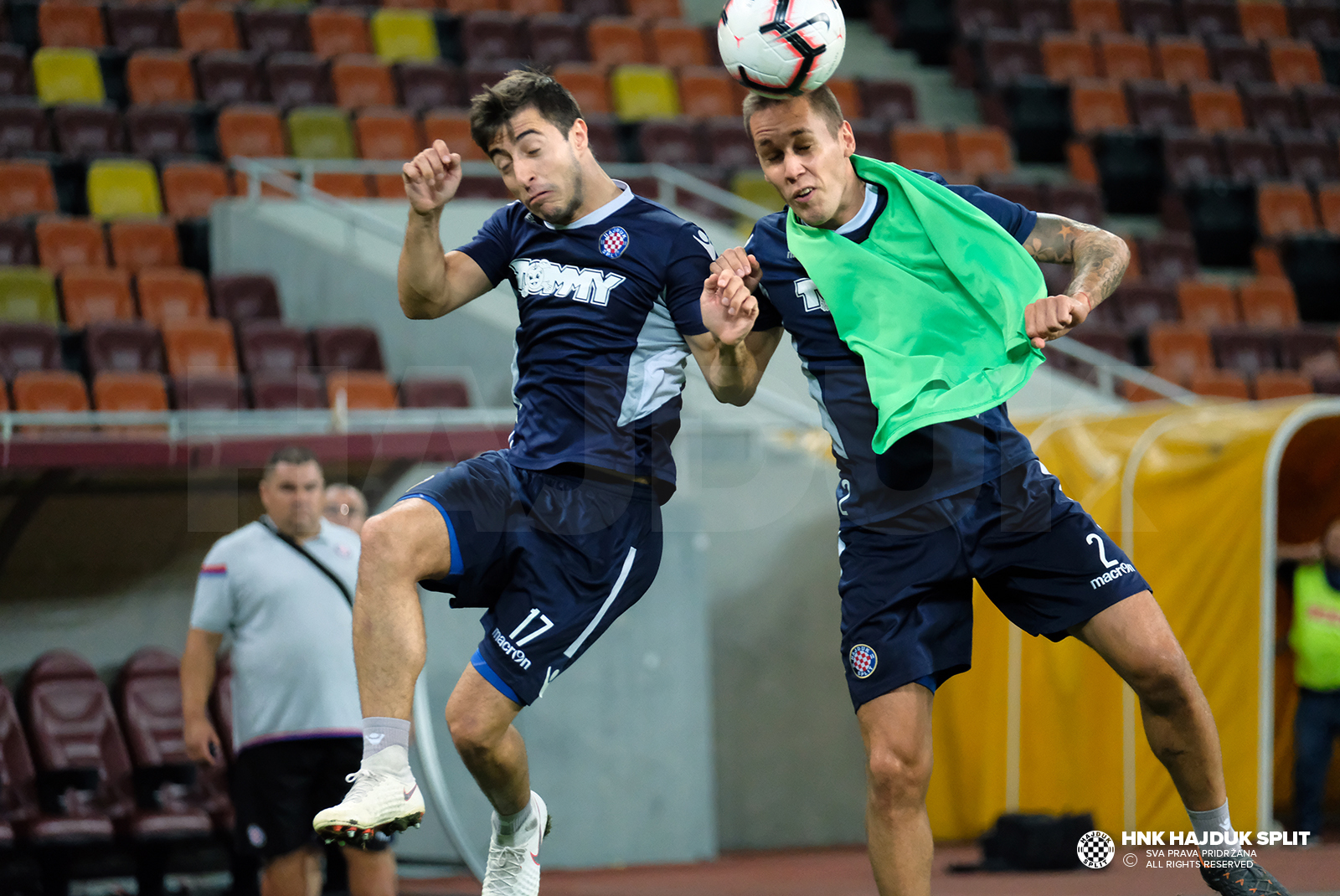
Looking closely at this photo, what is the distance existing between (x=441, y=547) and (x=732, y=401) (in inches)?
42.3

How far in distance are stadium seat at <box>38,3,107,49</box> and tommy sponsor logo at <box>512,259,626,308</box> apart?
12.7 meters

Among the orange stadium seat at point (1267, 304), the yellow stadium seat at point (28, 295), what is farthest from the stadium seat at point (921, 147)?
the yellow stadium seat at point (28, 295)

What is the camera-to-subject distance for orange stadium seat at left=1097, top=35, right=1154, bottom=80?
64.0 ft

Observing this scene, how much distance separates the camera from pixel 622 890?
8.99 m

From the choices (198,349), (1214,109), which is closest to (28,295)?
(198,349)

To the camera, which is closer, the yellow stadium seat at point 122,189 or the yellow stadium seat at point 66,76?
the yellow stadium seat at point 122,189

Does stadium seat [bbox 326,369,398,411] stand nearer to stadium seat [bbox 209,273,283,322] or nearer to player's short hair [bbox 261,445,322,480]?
stadium seat [bbox 209,273,283,322]

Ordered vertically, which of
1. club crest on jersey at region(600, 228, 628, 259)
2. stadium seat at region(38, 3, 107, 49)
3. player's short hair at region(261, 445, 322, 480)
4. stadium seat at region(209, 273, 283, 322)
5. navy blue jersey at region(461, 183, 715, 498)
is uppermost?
stadium seat at region(38, 3, 107, 49)

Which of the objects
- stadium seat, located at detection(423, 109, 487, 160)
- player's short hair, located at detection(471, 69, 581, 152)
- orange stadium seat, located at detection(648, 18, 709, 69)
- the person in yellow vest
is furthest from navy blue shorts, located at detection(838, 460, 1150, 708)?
orange stadium seat, located at detection(648, 18, 709, 69)

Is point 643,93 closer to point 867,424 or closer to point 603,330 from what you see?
point 603,330

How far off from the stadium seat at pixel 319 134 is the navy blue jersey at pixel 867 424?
35.8ft

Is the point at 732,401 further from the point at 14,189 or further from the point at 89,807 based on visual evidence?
the point at 14,189

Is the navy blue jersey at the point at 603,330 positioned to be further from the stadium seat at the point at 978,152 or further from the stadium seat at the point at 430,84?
the stadium seat at the point at 978,152

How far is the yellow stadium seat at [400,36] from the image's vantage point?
17047mm
